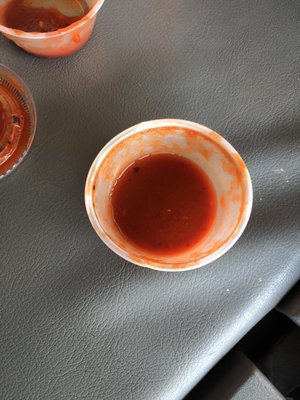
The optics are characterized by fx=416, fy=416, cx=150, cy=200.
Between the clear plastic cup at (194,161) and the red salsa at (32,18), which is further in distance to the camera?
the red salsa at (32,18)

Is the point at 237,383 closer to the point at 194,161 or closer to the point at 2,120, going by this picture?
the point at 194,161

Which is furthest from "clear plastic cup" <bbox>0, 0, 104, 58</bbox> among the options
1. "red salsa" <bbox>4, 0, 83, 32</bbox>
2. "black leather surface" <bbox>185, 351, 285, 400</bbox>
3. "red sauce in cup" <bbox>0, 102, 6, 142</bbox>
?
"black leather surface" <bbox>185, 351, 285, 400</bbox>

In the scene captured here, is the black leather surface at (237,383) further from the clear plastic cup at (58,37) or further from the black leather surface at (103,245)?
the clear plastic cup at (58,37)

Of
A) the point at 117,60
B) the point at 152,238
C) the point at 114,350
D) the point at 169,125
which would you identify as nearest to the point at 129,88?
the point at 117,60

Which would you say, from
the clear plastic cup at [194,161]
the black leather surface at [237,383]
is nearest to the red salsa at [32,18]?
the clear plastic cup at [194,161]

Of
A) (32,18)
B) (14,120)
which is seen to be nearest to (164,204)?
(14,120)
